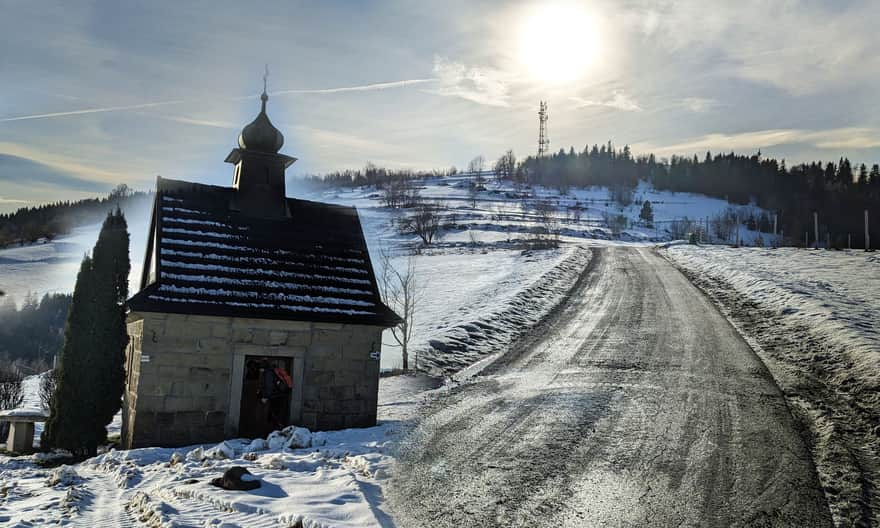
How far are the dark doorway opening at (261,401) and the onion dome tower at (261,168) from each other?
393 centimetres

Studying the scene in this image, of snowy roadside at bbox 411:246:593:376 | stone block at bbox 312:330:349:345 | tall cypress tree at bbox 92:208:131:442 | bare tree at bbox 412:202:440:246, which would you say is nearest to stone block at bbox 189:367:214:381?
tall cypress tree at bbox 92:208:131:442

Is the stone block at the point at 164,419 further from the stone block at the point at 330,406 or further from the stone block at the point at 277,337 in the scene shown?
the stone block at the point at 330,406

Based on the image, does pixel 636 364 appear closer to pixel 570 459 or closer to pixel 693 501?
pixel 570 459

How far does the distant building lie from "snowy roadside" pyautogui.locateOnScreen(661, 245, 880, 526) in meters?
8.53

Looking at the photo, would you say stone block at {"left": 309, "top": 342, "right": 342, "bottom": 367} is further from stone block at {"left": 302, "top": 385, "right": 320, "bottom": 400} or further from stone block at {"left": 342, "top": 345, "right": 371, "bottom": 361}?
stone block at {"left": 302, "top": 385, "right": 320, "bottom": 400}

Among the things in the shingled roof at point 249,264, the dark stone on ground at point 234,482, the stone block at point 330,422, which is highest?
the shingled roof at point 249,264

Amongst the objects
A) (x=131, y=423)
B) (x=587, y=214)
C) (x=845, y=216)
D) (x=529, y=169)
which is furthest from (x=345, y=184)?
(x=131, y=423)

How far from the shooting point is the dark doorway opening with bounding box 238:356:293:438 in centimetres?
1231

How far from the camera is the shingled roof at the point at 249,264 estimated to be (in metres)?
12.0

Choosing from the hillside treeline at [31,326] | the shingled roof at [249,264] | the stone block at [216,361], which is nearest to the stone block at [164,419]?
the stone block at [216,361]

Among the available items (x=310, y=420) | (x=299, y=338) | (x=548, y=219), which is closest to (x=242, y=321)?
(x=299, y=338)

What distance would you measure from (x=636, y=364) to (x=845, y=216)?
4898 inches

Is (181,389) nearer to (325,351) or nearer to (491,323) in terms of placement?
(325,351)

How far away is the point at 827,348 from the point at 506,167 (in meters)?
172
